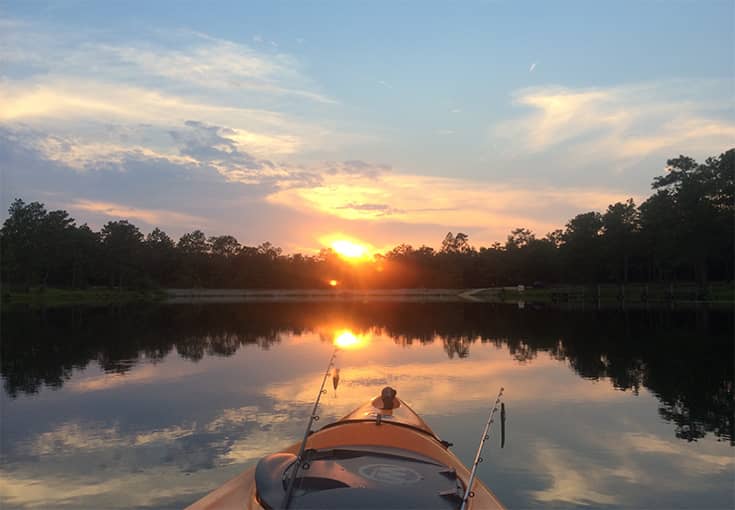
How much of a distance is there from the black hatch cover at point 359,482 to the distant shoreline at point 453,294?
210 ft

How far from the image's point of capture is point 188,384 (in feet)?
56.5

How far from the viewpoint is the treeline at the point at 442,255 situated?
65062mm

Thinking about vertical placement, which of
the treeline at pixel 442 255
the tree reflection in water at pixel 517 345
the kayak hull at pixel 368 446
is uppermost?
the treeline at pixel 442 255

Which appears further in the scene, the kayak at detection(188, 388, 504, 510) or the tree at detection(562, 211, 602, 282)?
the tree at detection(562, 211, 602, 282)

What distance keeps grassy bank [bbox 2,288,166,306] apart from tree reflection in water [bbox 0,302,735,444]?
33.3 meters

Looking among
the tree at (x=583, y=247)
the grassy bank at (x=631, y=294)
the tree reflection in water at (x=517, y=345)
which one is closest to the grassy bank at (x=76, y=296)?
the tree reflection in water at (x=517, y=345)

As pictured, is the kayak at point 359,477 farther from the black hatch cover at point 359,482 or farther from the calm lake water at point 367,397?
the calm lake water at point 367,397

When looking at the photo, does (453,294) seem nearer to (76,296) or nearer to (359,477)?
(76,296)

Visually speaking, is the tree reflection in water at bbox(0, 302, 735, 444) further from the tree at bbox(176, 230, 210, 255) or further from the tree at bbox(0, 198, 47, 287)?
the tree at bbox(176, 230, 210, 255)

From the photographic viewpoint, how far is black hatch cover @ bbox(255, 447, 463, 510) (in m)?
5.49

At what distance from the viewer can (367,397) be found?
1523cm

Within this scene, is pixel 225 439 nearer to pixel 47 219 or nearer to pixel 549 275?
pixel 47 219

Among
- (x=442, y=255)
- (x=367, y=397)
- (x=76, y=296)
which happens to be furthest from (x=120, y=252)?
(x=367, y=397)

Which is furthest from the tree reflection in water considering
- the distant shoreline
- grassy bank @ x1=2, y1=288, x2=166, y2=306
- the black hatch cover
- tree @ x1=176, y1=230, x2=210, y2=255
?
tree @ x1=176, y1=230, x2=210, y2=255
